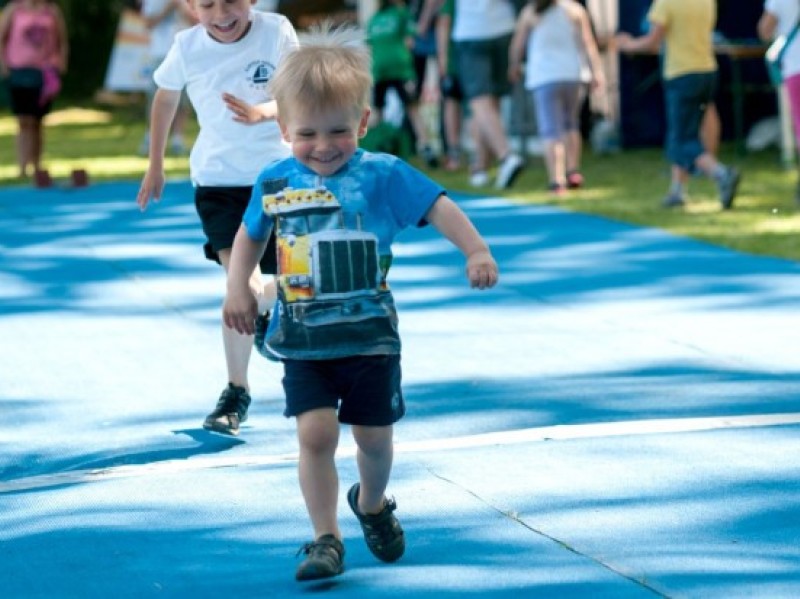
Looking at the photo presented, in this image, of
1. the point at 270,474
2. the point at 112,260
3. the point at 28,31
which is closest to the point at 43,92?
the point at 28,31

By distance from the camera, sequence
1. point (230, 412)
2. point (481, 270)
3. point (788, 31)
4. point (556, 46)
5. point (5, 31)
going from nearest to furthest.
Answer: point (481, 270) → point (230, 412) → point (788, 31) → point (556, 46) → point (5, 31)

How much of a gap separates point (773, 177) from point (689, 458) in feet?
33.6

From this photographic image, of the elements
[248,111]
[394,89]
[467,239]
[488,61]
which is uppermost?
[248,111]

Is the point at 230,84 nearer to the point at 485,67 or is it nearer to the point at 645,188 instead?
the point at 645,188

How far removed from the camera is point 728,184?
43.6 feet

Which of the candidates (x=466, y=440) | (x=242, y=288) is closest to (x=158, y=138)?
(x=466, y=440)

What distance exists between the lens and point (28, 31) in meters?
17.9

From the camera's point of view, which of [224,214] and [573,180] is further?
[573,180]

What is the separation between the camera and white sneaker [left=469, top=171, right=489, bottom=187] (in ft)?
53.6

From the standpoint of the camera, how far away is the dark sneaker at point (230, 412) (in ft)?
22.1

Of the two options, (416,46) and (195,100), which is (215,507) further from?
(416,46)

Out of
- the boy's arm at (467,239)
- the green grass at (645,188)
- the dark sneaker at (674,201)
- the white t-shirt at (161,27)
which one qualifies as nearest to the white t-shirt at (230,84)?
the boy's arm at (467,239)

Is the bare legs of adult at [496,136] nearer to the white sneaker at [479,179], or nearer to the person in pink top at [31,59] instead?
the white sneaker at [479,179]

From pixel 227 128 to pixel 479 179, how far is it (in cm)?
960
